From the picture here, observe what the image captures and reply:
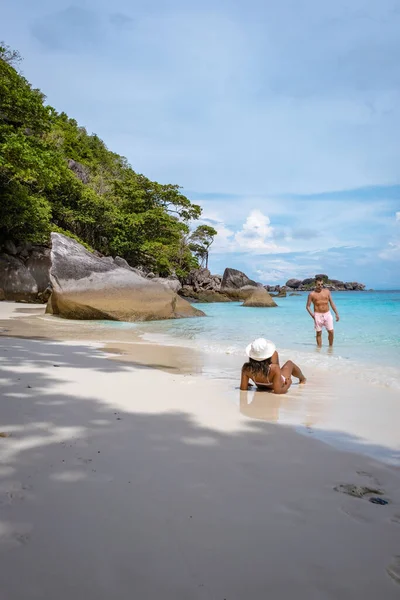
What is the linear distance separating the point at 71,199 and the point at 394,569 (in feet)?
94.7

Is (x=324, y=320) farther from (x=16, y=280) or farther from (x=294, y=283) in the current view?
(x=294, y=283)

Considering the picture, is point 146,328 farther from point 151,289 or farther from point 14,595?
point 14,595

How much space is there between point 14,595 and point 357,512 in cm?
154

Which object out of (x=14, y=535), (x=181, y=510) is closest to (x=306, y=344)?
(x=181, y=510)

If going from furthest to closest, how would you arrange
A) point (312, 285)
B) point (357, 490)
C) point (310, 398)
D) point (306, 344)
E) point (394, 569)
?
point (312, 285)
point (306, 344)
point (310, 398)
point (357, 490)
point (394, 569)

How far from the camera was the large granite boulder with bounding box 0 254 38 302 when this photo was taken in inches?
863

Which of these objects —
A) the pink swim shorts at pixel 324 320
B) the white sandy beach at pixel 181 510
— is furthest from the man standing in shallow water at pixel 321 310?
the white sandy beach at pixel 181 510

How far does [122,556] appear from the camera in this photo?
5.29ft

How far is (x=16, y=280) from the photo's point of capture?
22188 millimetres

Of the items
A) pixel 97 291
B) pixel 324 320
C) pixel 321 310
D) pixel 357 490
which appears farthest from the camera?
pixel 97 291

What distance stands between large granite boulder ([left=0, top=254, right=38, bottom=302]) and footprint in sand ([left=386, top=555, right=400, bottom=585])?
2290 centimetres

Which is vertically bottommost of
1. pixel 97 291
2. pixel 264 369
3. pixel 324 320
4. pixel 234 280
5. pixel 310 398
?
pixel 310 398

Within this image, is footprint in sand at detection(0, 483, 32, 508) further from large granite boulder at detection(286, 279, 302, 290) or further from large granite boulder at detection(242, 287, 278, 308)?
large granite boulder at detection(286, 279, 302, 290)

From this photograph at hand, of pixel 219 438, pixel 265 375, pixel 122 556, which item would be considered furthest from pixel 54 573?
pixel 265 375
